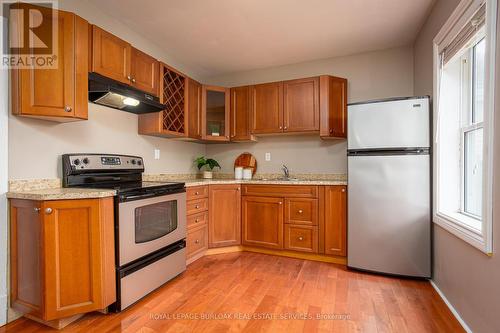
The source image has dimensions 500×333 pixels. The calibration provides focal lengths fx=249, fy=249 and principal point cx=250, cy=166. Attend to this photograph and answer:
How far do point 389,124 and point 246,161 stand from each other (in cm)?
194

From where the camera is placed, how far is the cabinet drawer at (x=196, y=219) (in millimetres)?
2688

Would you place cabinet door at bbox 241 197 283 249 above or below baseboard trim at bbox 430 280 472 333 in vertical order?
above

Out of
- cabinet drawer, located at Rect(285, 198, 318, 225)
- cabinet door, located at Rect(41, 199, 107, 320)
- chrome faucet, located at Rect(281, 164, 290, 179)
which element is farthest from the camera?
chrome faucet, located at Rect(281, 164, 290, 179)

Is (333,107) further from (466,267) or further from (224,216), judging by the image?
(466,267)

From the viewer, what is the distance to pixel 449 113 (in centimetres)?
206

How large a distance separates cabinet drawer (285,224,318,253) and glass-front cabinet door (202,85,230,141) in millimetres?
1508

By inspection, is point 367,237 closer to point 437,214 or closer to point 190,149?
point 437,214

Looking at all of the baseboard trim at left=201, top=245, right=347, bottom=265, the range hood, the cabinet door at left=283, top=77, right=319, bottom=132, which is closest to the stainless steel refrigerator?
the baseboard trim at left=201, top=245, right=347, bottom=265

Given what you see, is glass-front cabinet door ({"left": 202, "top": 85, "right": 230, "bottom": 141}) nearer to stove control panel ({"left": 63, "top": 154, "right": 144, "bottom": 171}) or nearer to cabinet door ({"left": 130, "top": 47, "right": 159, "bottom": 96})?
cabinet door ({"left": 130, "top": 47, "right": 159, "bottom": 96})

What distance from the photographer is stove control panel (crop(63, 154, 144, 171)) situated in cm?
201

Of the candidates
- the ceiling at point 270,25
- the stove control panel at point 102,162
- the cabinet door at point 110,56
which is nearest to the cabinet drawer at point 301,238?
the stove control panel at point 102,162

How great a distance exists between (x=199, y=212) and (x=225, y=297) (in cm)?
106

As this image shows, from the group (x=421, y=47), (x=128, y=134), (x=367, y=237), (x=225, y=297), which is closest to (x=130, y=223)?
(x=225, y=297)

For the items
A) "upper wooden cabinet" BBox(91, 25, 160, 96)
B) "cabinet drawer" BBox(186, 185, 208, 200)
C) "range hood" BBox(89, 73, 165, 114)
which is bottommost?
"cabinet drawer" BBox(186, 185, 208, 200)
